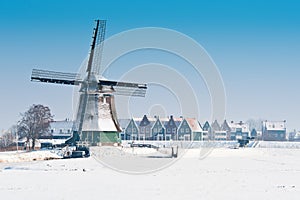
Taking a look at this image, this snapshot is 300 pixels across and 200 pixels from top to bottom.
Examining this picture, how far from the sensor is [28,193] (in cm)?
A: 1716

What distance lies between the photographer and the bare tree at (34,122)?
202 feet

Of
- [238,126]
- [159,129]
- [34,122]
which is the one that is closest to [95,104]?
[34,122]

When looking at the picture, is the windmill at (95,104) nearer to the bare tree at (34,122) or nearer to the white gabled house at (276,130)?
the bare tree at (34,122)

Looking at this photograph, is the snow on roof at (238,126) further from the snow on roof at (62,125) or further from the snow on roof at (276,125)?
the snow on roof at (62,125)

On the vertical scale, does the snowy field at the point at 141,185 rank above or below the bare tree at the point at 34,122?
below

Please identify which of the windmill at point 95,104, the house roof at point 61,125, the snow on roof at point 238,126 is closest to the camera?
the windmill at point 95,104

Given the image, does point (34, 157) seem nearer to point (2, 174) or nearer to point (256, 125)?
point (2, 174)

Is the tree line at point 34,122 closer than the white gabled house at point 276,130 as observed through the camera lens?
Yes

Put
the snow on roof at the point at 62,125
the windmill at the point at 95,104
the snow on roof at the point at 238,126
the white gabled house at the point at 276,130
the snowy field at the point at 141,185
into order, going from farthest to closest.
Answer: the white gabled house at the point at 276,130
the snow on roof at the point at 238,126
the snow on roof at the point at 62,125
the windmill at the point at 95,104
the snowy field at the point at 141,185

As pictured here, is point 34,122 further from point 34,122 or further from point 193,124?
point 193,124

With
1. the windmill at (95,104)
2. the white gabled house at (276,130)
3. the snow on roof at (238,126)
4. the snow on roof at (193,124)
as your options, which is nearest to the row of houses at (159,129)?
the snow on roof at (193,124)

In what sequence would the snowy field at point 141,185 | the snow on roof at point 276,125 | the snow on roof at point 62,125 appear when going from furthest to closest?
the snow on roof at point 276,125, the snow on roof at point 62,125, the snowy field at point 141,185

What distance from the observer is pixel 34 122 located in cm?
6259

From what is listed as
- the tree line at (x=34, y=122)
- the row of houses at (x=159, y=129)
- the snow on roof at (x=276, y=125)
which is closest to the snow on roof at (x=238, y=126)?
the snow on roof at (x=276, y=125)
